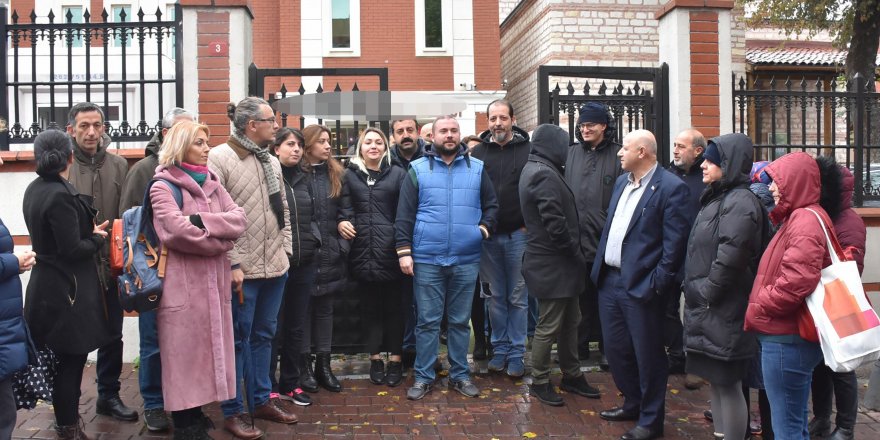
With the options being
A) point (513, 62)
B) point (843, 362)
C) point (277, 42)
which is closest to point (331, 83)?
point (277, 42)

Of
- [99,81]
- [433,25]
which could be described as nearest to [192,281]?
[99,81]

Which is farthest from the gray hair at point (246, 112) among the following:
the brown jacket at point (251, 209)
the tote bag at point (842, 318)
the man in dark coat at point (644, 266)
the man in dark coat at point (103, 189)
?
the tote bag at point (842, 318)

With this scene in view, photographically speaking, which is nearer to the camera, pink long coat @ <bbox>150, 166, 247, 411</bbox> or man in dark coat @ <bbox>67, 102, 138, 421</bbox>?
pink long coat @ <bbox>150, 166, 247, 411</bbox>

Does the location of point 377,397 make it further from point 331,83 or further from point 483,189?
point 331,83

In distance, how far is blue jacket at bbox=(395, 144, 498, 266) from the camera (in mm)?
6230

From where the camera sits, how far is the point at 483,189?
21.2 feet

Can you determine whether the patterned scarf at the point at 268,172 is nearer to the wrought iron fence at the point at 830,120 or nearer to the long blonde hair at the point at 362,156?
the long blonde hair at the point at 362,156

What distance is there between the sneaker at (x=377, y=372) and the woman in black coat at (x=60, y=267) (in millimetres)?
2282

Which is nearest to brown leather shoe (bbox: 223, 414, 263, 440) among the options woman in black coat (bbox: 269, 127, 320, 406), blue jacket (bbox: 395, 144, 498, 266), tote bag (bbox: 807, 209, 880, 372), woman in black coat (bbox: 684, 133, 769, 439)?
woman in black coat (bbox: 269, 127, 320, 406)

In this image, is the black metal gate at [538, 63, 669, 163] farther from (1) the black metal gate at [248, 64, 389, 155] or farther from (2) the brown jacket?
(2) the brown jacket

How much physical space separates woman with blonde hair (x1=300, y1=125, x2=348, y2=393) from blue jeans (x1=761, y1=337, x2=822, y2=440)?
3199 mm

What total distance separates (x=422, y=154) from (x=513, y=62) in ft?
48.9

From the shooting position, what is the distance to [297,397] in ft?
19.9

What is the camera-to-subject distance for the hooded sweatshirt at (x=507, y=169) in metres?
6.76
